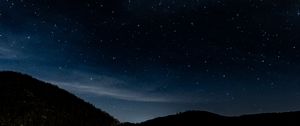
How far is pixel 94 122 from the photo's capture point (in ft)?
156

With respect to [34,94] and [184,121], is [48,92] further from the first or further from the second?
[184,121]

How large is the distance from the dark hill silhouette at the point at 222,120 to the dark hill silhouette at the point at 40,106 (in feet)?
29.0

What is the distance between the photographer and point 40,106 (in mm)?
46906

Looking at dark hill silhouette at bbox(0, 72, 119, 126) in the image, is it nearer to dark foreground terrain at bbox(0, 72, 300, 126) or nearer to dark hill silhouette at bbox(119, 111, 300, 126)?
dark foreground terrain at bbox(0, 72, 300, 126)

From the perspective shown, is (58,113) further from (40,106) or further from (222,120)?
(222,120)

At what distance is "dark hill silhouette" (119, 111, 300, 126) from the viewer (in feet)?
104

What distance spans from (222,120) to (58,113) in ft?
62.1

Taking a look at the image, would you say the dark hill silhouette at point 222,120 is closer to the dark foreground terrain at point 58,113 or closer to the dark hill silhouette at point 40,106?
the dark foreground terrain at point 58,113

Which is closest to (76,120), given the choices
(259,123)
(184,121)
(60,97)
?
(60,97)

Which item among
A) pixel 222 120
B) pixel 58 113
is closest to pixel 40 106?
pixel 58 113

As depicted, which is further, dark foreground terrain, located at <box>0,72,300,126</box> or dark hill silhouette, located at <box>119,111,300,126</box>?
dark foreground terrain, located at <box>0,72,300,126</box>

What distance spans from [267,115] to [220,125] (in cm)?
365

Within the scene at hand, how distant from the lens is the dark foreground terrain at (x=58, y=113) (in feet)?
111

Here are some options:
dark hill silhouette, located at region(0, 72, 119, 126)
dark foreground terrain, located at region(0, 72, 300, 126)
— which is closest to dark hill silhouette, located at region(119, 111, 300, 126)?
dark foreground terrain, located at region(0, 72, 300, 126)
